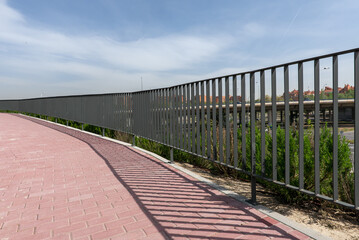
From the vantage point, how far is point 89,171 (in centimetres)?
554

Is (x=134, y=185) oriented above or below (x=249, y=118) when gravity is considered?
below

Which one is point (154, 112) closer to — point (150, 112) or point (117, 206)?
point (150, 112)

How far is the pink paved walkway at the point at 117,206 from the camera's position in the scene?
290 cm

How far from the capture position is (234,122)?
3.96 m

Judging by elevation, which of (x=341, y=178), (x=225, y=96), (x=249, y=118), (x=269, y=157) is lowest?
(x=341, y=178)

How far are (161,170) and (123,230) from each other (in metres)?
2.61

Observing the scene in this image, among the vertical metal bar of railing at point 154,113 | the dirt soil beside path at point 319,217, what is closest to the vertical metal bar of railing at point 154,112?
the vertical metal bar of railing at point 154,113

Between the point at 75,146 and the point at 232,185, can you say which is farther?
the point at 75,146

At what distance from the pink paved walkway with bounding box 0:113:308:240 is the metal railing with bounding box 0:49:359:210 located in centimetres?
61

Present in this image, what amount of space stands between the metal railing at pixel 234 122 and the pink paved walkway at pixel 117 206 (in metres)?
0.61

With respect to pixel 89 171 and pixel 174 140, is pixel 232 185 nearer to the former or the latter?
pixel 174 140

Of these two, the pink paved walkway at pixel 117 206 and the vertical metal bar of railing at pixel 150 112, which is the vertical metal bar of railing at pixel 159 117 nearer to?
the vertical metal bar of railing at pixel 150 112

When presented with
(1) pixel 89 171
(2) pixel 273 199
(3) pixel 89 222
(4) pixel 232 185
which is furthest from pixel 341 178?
(1) pixel 89 171

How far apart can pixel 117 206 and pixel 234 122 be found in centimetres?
212
